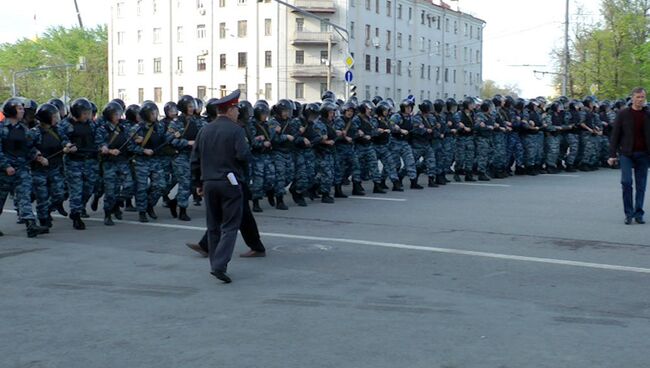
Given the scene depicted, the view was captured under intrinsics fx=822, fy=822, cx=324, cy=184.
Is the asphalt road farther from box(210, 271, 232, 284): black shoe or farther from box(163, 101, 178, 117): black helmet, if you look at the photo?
box(163, 101, 178, 117): black helmet

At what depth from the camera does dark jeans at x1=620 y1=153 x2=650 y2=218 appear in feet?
39.6

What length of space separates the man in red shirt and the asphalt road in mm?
371

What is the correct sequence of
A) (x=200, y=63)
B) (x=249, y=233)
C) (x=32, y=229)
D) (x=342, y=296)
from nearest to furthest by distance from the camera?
(x=342, y=296) < (x=249, y=233) < (x=32, y=229) < (x=200, y=63)

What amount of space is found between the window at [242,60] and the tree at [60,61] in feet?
73.7

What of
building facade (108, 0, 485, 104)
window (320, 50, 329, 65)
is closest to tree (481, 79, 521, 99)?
building facade (108, 0, 485, 104)

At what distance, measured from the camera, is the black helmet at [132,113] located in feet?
43.4

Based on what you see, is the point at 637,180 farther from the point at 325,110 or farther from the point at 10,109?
the point at 10,109

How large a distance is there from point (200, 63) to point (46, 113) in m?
65.2

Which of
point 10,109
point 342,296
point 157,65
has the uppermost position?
point 157,65

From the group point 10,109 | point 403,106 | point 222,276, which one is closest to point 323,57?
point 403,106

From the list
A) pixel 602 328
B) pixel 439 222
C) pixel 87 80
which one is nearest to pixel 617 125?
pixel 439 222

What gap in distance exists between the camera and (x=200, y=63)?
76.2 metres

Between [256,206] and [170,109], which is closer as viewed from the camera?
[170,109]

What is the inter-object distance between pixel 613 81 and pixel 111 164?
4612cm
